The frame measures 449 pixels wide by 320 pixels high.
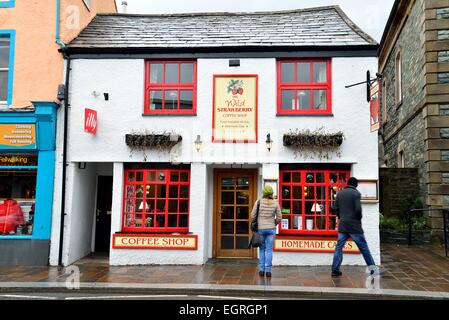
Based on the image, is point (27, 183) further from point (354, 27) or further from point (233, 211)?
point (354, 27)

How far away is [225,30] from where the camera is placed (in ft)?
35.4

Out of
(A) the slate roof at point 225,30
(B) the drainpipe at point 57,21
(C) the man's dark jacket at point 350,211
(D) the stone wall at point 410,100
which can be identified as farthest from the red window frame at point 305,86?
(B) the drainpipe at point 57,21

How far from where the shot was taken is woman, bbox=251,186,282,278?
809 centimetres

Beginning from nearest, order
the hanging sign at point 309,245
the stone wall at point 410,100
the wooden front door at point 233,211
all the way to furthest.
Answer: the hanging sign at point 309,245, the wooden front door at point 233,211, the stone wall at point 410,100

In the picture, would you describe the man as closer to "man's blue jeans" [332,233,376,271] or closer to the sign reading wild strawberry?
"man's blue jeans" [332,233,376,271]

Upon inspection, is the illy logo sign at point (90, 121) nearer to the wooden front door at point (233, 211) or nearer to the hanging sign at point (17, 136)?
the hanging sign at point (17, 136)

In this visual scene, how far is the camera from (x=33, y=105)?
9664 mm

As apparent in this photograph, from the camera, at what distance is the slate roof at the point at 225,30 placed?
32.4ft

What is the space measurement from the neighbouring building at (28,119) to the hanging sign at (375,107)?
7.62 m

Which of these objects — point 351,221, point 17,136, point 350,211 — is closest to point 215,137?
point 350,211

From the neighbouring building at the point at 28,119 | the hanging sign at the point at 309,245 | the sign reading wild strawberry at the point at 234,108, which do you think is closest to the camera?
the hanging sign at the point at 309,245

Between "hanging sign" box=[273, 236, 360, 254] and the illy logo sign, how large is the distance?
5.20m

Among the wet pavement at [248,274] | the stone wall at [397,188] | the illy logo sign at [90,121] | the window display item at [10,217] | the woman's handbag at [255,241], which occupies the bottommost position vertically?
the wet pavement at [248,274]

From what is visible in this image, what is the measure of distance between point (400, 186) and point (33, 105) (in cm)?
1195
